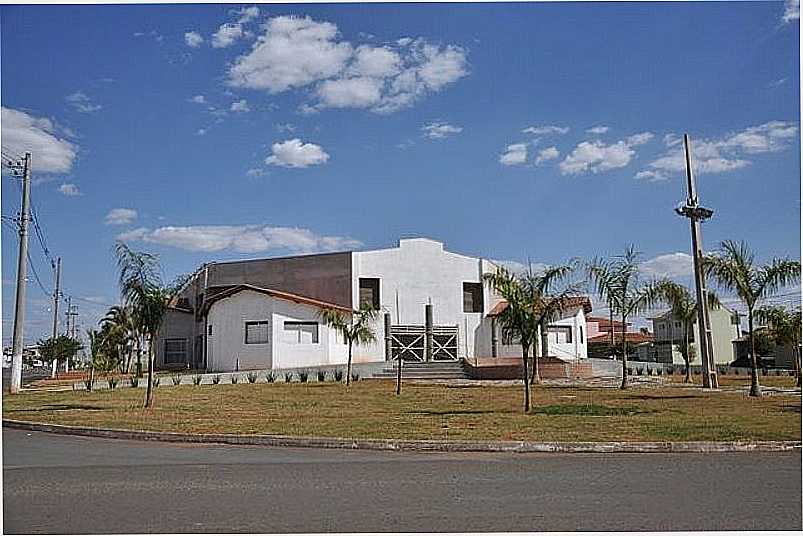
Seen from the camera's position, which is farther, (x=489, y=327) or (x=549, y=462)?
(x=489, y=327)

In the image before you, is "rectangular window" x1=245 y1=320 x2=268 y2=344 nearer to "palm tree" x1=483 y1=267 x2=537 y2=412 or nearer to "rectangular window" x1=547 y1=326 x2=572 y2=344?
"rectangular window" x1=547 y1=326 x2=572 y2=344

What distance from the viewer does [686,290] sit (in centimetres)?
3469

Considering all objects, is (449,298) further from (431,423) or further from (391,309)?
(431,423)

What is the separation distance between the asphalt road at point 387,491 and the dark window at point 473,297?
38976mm

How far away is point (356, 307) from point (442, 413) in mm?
28960

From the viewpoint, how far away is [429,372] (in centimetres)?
4050

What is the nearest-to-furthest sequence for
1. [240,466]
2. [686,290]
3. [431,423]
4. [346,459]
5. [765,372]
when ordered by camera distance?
1. [240,466]
2. [346,459]
3. [431,423]
4. [686,290]
5. [765,372]

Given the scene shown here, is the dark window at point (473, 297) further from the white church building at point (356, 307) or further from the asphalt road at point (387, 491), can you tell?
the asphalt road at point (387, 491)

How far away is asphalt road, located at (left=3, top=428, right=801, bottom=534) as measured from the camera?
8039 mm

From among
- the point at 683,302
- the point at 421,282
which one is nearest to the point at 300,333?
the point at 421,282

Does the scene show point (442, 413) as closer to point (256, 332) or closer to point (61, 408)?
point (61, 408)

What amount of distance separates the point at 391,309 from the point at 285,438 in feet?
116

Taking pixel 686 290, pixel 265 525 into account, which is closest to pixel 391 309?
pixel 686 290

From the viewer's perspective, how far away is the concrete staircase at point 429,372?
39403 mm
